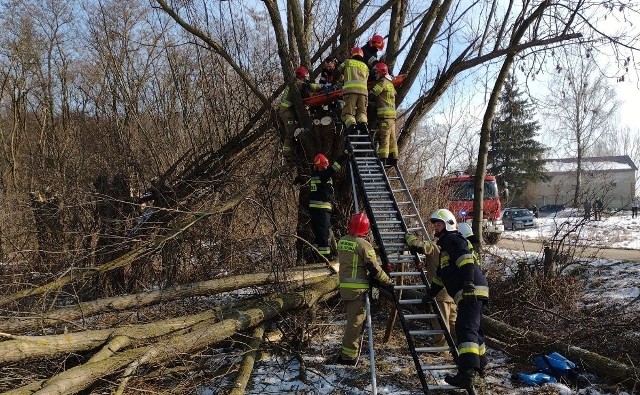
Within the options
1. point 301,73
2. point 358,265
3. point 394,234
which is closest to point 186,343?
point 358,265

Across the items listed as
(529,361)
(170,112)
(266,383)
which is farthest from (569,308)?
(170,112)

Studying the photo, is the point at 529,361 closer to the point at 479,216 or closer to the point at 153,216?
the point at 479,216

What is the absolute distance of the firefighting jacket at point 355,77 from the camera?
7.19m

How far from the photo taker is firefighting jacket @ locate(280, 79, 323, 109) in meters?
7.77

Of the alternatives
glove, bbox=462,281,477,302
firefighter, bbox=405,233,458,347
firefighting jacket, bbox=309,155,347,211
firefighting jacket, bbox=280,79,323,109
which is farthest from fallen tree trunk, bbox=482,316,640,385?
Result: firefighting jacket, bbox=280,79,323,109

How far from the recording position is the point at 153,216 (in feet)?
24.6

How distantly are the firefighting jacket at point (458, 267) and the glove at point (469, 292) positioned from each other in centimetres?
5

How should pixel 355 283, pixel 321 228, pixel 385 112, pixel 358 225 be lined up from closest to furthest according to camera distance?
1. pixel 355 283
2. pixel 358 225
3. pixel 321 228
4. pixel 385 112

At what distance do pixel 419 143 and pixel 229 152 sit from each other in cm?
524

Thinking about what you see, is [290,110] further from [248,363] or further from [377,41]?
[248,363]

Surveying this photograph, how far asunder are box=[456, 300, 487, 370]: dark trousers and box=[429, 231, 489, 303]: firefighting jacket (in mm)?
126

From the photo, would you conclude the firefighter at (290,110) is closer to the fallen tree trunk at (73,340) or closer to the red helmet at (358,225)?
the red helmet at (358,225)

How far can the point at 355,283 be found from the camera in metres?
5.24

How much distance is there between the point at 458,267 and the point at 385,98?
3542 mm
